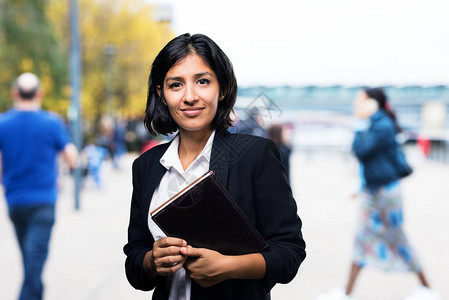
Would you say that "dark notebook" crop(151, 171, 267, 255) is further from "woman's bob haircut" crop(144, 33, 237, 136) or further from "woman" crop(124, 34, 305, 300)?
"woman's bob haircut" crop(144, 33, 237, 136)

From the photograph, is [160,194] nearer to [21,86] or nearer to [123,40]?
[21,86]

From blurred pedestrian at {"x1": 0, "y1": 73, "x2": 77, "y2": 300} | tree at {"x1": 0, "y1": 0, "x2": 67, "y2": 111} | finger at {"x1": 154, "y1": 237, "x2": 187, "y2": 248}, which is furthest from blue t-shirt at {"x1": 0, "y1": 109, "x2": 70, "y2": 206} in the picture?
tree at {"x1": 0, "y1": 0, "x2": 67, "y2": 111}

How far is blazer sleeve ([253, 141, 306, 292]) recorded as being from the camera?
1724 mm

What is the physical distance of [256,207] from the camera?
5.73 feet

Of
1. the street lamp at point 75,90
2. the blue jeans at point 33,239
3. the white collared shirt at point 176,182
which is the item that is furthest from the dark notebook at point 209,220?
the street lamp at point 75,90

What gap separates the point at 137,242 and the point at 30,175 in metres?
2.61

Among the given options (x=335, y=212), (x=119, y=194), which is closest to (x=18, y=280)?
(x=335, y=212)

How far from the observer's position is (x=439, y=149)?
84.4 feet

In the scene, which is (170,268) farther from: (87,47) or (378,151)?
(87,47)

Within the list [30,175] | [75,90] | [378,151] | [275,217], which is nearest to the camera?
[275,217]

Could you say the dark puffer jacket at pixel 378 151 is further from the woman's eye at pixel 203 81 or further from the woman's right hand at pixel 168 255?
the woman's right hand at pixel 168 255

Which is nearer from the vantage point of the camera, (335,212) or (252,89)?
(252,89)

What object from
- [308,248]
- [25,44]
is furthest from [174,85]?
[25,44]

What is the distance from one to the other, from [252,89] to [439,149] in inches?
877
